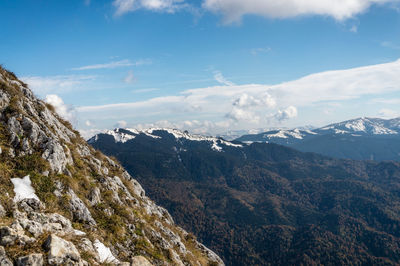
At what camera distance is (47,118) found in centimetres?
3453

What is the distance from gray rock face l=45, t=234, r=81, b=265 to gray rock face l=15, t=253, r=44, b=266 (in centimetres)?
47

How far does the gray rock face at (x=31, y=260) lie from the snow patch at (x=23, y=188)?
9.49 m

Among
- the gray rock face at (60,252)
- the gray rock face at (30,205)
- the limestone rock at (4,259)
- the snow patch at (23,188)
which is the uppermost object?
the snow patch at (23,188)

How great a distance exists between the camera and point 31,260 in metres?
11.8

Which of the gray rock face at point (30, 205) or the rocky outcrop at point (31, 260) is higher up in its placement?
the gray rock face at point (30, 205)

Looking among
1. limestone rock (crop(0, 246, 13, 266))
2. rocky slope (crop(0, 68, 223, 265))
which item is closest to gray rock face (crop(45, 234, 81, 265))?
rocky slope (crop(0, 68, 223, 265))

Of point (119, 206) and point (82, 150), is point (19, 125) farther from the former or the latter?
point (119, 206)

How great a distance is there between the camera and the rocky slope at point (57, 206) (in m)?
13.5

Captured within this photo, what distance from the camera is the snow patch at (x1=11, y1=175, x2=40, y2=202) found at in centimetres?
2025

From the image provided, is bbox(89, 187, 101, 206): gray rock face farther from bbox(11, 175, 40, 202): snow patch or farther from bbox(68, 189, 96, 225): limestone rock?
bbox(11, 175, 40, 202): snow patch

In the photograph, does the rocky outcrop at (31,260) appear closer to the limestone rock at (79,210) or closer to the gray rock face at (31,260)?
the gray rock face at (31,260)

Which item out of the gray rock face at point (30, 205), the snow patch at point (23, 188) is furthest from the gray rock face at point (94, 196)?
the gray rock face at point (30, 205)

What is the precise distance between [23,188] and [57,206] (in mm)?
3161

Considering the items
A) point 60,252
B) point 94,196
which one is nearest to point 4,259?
point 60,252
